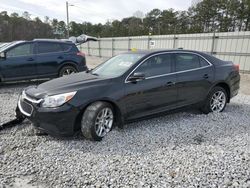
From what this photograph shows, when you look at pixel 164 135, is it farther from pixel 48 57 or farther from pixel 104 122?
pixel 48 57

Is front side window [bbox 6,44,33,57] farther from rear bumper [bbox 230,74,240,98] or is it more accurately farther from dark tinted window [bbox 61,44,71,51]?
rear bumper [bbox 230,74,240,98]

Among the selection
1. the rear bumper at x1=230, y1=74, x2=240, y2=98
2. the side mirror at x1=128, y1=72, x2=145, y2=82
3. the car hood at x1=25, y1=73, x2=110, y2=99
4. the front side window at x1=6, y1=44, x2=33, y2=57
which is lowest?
the rear bumper at x1=230, y1=74, x2=240, y2=98

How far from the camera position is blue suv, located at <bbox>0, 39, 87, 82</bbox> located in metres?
7.53

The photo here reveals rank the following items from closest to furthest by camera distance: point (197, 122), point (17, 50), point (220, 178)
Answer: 1. point (220, 178)
2. point (197, 122)
3. point (17, 50)

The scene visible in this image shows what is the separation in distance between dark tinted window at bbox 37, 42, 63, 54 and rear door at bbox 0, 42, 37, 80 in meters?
0.26

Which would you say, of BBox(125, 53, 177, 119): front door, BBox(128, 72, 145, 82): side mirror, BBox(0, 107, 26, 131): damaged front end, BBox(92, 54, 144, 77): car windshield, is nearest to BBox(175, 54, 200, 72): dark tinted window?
BBox(125, 53, 177, 119): front door

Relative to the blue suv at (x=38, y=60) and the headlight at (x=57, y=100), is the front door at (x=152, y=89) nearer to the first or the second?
the headlight at (x=57, y=100)

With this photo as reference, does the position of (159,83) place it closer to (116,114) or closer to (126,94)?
(126,94)

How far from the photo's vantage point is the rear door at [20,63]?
7496mm

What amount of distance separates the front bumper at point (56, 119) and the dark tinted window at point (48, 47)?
16.2 feet

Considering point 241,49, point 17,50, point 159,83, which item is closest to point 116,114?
point 159,83

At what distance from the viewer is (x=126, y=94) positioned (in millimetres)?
3924

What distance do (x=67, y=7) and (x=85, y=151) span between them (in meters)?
32.1

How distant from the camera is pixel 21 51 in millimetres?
7688
